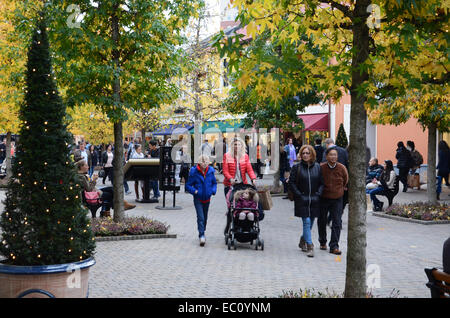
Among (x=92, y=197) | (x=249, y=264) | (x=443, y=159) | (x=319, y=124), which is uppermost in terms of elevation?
(x=319, y=124)

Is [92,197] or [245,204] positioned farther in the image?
[92,197]

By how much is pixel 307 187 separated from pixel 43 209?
18.4ft

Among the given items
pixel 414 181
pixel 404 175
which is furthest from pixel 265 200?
pixel 414 181

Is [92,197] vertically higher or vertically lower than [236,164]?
lower

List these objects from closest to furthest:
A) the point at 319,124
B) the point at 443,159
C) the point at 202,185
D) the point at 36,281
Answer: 1. the point at 36,281
2. the point at 202,185
3. the point at 443,159
4. the point at 319,124

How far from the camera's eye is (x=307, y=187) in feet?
33.4

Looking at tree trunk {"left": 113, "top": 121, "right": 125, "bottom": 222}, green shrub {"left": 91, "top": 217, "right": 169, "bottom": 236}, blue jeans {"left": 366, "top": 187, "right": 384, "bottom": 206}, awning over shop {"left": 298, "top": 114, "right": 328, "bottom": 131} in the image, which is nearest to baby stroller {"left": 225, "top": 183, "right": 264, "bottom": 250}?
green shrub {"left": 91, "top": 217, "right": 169, "bottom": 236}

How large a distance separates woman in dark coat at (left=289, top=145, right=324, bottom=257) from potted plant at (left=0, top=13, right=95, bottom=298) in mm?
5015

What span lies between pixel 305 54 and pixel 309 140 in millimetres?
31518

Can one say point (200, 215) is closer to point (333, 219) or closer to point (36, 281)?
point (333, 219)

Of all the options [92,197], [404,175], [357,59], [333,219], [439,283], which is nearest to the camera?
[439,283]

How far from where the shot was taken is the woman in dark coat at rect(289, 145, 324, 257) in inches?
397

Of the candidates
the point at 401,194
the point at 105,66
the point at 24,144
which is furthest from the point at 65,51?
the point at 401,194
